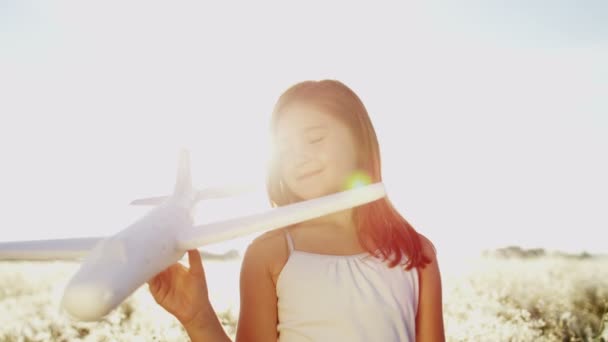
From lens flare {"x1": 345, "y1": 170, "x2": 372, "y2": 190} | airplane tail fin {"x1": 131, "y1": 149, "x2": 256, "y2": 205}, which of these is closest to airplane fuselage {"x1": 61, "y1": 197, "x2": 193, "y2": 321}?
lens flare {"x1": 345, "y1": 170, "x2": 372, "y2": 190}

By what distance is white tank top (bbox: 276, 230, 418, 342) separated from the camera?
13.0 ft

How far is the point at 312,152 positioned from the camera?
432 cm

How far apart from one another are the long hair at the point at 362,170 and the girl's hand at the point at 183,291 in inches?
46.1

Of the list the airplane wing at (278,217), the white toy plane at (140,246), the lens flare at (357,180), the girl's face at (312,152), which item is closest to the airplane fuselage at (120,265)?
the white toy plane at (140,246)

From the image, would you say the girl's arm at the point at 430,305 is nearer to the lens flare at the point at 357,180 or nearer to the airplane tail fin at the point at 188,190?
the lens flare at the point at 357,180

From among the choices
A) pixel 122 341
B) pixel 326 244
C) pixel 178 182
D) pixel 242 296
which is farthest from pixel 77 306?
pixel 178 182

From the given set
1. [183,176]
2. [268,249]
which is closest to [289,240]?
[268,249]

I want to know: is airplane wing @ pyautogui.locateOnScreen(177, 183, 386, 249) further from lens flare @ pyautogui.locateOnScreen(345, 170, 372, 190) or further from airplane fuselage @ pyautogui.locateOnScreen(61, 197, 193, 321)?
lens flare @ pyautogui.locateOnScreen(345, 170, 372, 190)

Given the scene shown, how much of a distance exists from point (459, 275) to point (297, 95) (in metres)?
10.5

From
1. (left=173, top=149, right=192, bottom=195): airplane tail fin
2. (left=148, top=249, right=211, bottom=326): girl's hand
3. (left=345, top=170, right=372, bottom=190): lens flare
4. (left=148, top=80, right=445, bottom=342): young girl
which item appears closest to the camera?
(left=148, top=249, right=211, bottom=326): girl's hand

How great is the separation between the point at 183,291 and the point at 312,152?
4.47 ft

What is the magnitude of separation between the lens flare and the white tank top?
538 mm

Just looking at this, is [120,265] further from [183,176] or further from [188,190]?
[183,176]

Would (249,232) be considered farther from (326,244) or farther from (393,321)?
(393,321)
